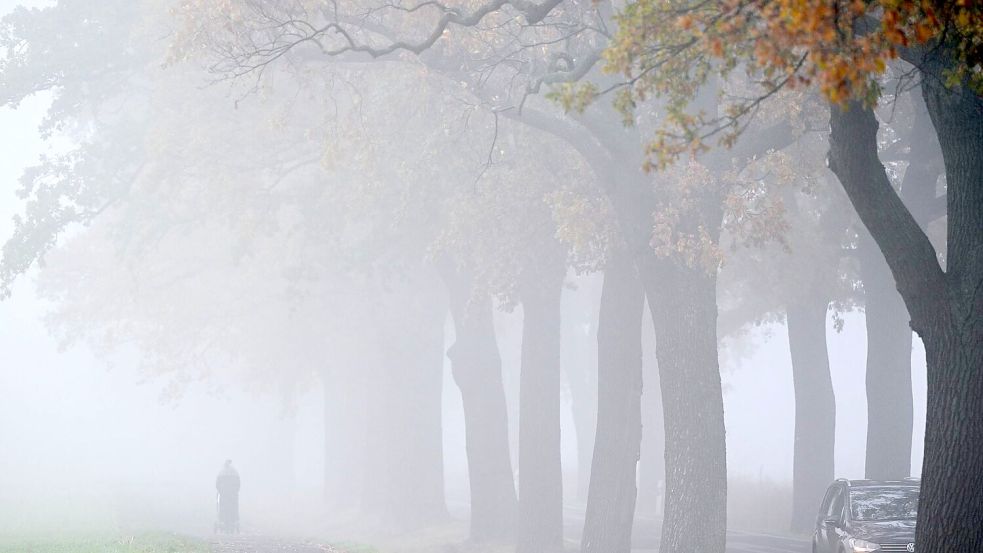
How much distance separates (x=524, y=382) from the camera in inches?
1057

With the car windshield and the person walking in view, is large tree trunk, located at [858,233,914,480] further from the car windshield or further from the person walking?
the person walking

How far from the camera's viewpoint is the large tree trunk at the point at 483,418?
29203 millimetres

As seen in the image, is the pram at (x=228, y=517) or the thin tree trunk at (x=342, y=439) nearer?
the pram at (x=228, y=517)

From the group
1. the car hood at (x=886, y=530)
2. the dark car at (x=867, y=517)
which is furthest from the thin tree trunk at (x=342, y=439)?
the car hood at (x=886, y=530)

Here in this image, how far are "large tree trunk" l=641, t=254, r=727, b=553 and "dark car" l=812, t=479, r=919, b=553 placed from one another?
6.91ft

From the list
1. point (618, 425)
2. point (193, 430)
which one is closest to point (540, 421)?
point (618, 425)

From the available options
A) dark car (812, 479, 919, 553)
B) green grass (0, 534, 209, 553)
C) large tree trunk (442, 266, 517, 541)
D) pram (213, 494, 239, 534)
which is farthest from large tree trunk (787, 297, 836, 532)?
green grass (0, 534, 209, 553)

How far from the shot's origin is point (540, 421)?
2612cm

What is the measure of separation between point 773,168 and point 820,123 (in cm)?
98

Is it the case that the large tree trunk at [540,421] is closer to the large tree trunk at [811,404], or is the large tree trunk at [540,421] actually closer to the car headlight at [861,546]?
the large tree trunk at [811,404]

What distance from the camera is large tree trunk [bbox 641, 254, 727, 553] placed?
57.4 ft

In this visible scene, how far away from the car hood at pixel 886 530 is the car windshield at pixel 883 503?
262 mm

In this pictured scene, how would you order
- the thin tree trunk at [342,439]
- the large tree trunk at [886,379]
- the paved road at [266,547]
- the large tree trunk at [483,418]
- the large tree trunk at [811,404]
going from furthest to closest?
the thin tree trunk at [342,439]
the large tree trunk at [811,404]
the large tree trunk at [483,418]
the large tree trunk at [886,379]
the paved road at [266,547]

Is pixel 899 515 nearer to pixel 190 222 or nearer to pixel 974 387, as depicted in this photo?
pixel 974 387
